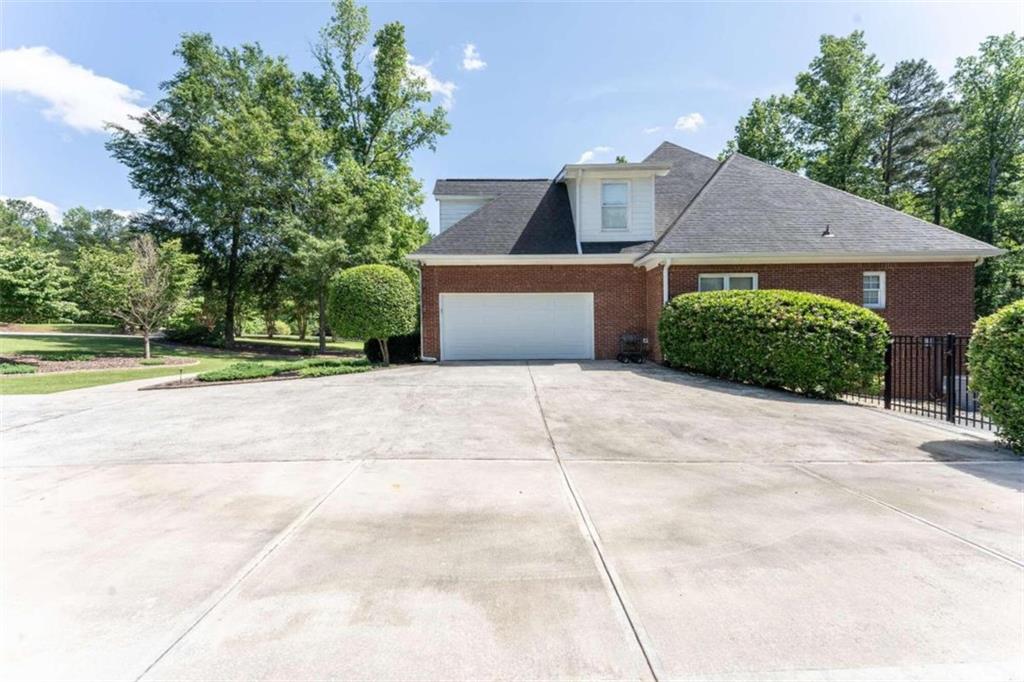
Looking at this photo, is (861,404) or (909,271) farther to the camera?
(909,271)

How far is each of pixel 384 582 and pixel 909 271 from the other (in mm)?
15373

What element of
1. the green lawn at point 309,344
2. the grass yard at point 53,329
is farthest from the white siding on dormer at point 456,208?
the grass yard at point 53,329

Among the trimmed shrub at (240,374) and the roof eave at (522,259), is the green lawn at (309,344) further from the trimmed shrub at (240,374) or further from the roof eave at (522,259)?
the trimmed shrub at (240,374)

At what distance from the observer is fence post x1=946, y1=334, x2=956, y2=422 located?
700cm

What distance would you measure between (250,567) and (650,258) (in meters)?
11.7

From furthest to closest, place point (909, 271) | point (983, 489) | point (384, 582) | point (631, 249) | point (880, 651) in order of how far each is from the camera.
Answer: point (631, 249) → point (909, 271) → point (983, 489) → point (384, 582) → point (880, 651)

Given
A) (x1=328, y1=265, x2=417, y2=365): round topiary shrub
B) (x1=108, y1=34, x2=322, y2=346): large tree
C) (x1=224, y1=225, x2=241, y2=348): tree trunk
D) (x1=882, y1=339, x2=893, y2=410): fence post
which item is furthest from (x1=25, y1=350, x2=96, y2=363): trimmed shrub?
(x1=882, y1=339, x2=893, y2=410): fence post

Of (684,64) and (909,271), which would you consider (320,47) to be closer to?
(684,64)

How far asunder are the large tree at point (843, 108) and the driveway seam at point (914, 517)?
1017 inches

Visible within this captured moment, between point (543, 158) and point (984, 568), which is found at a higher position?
point (543, 158)

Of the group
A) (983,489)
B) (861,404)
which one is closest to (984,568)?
(983,489)

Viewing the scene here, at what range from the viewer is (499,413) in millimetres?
7152

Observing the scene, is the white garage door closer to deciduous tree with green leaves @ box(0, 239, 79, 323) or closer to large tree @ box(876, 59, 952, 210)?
large tree @ box(876, 59, 952, 210)

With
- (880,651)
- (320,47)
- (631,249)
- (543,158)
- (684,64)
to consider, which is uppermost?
(320,47)
